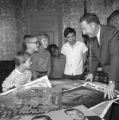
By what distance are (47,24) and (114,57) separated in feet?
11.6

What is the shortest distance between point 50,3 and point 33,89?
408 cm

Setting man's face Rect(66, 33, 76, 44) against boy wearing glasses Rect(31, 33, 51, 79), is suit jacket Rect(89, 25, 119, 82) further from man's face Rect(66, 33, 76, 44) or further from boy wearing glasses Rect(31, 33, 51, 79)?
man's face Rect(66, 33, 76, 44)

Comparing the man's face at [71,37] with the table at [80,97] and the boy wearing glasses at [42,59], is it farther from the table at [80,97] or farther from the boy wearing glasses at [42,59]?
the table at [80,97]

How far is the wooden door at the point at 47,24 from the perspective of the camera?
15.9 ft

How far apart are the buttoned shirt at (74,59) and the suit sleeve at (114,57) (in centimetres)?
143

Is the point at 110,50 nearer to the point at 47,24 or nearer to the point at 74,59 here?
the point at 74,59

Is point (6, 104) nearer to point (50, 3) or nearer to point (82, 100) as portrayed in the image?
point (82, 100)

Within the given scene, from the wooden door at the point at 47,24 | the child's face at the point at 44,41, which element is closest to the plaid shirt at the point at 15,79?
the child's face at the point at 44,41

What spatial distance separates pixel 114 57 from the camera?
157 cm

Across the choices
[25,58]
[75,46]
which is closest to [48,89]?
[25,58]

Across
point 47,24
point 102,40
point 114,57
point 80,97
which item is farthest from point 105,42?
point 47,24

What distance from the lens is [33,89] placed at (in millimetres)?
1143

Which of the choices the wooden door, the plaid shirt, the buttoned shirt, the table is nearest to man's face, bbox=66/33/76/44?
the buttoned shirt

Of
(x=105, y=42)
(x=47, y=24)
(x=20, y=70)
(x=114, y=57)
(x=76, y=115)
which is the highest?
(x=47, y=24)
